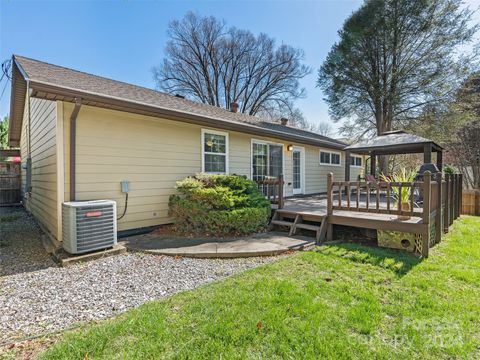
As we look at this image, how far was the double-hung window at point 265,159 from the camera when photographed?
8391mm

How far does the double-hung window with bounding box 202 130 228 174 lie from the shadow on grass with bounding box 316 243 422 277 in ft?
12.1

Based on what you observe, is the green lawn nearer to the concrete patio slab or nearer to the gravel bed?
the gravel bed

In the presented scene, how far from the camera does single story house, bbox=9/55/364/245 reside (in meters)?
4.55

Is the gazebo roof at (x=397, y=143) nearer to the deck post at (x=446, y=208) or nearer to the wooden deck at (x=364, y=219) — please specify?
the deck post at (x=446, y=208)

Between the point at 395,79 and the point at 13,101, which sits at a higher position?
the point at 395,79

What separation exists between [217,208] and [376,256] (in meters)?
3.03

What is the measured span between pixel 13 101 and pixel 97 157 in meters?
5.95

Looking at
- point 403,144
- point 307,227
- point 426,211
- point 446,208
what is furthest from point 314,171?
point 426,211

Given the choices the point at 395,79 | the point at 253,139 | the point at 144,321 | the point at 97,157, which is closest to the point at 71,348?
the point at 144,321

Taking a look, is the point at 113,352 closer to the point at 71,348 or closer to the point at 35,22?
the point at 71,348

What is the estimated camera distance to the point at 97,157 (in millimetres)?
4969

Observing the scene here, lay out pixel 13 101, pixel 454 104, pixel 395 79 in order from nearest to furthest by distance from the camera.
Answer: pixel 13 101 < pixel 454 104 < pixel 395 79

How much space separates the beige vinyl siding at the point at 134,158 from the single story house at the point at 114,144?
0.06 ft

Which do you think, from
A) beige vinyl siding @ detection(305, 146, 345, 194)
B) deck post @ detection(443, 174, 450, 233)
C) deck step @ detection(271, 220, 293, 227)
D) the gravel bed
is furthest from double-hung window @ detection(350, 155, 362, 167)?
the gravel bed
